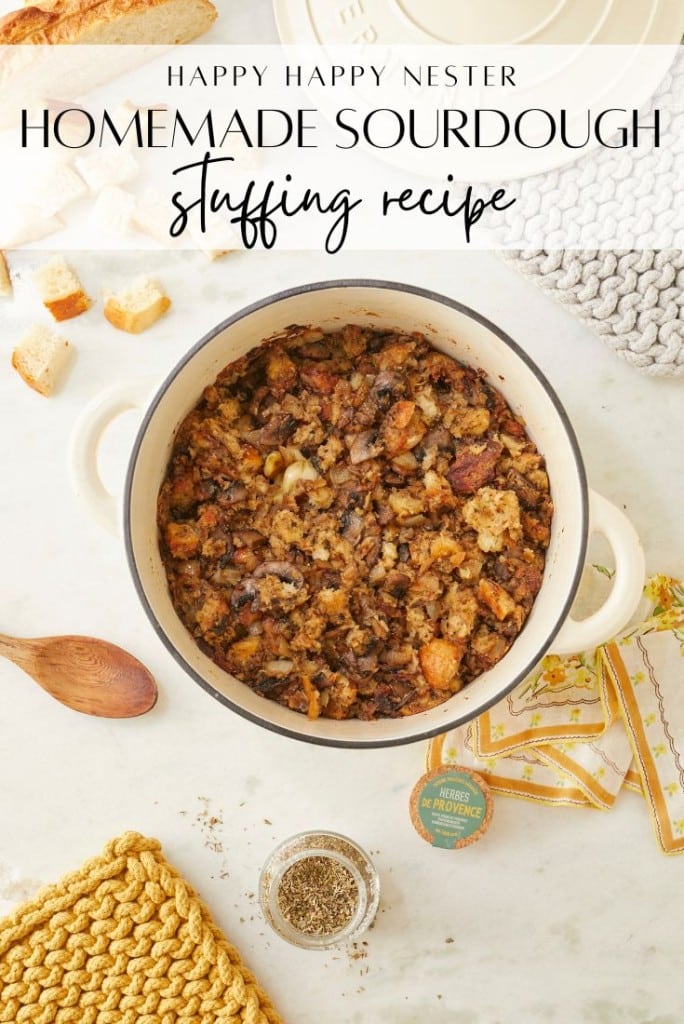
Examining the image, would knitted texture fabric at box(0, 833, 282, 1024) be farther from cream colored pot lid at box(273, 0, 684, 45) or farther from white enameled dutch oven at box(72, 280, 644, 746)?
cream colored pot lid at box(273, 0, 684, 45)

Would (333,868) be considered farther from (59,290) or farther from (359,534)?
(59,290)

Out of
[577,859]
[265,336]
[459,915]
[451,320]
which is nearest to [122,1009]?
[459,915]

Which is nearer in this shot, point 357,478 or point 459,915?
point 357,478

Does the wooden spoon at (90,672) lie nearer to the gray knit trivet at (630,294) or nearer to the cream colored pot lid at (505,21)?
the gray knit trivet at (630,294)

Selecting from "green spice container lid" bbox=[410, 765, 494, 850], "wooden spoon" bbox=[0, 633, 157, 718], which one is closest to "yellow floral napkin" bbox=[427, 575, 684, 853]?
"green spice container lid" bbox=[410, 765, 494, 850]

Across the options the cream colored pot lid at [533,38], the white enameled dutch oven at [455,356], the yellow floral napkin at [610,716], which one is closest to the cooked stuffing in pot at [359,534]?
the white enameled dutch oven at [455,356]

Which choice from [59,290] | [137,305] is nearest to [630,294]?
[137,305]

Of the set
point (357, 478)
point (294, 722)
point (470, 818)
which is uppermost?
point (357, 478)

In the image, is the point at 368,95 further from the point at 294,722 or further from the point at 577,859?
the point at 577,859
